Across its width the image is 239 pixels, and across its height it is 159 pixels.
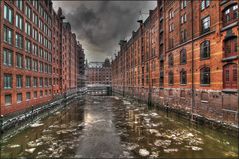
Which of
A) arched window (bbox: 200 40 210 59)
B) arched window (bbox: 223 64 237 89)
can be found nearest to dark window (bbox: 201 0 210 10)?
arched window (bbox: 200 40 210 59)

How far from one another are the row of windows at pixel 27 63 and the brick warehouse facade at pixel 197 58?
24.4 meters

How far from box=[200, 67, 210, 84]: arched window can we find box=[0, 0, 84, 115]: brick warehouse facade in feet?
79.4

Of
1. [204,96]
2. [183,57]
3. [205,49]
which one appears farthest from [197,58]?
[204,96]

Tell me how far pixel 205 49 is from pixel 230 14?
494 centimetres

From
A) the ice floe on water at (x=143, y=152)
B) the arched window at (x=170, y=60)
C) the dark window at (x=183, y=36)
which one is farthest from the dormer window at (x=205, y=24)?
the ice floe on water at (x=143, y=152)

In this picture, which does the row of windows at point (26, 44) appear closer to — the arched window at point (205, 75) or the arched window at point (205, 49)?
the arched window at point (205, 49)

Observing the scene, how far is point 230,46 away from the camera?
18281mm

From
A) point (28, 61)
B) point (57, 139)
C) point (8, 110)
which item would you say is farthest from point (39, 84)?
point (57, 139)

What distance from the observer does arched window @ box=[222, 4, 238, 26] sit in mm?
17531

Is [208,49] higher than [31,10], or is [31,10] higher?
[31,10]

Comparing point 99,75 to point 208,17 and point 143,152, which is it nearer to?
point 208,17

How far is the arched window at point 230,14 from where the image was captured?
17.5 meters

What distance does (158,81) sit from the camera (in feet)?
126

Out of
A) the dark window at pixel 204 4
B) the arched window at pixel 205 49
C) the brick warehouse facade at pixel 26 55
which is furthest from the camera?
the brick warehouse facade at pixel 26 55
